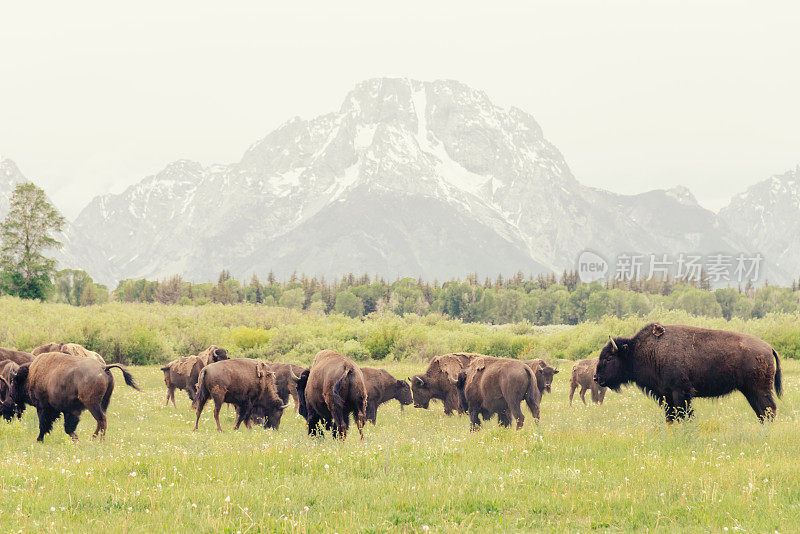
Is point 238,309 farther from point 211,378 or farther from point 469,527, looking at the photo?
point 469,527

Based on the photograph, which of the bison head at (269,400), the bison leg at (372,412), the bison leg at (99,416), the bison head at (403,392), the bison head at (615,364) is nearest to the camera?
the bison leg at (99,416)

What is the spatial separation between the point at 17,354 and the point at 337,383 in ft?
49.2

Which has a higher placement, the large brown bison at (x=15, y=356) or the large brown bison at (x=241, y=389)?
the large brown bison at (x=241, y=389)

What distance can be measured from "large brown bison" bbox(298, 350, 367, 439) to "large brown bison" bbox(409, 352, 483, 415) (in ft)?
22.6

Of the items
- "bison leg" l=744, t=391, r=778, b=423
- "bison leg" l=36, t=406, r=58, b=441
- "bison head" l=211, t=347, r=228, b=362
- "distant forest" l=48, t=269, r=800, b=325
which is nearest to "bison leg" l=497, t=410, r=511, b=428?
"bison leg" l=744, t=391, r=778, b=423

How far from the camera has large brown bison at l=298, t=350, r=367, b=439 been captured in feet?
40.7

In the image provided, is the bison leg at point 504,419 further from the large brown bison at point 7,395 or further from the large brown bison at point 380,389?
the large brown bison at point 7,395

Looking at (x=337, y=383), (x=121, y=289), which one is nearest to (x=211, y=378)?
(x=337, y=383)

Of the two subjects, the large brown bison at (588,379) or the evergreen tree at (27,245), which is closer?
the large brown bison at (588,379)

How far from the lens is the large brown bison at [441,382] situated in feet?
65.2

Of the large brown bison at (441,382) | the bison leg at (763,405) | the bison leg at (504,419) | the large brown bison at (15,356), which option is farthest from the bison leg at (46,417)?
the bison leg at (763,405)

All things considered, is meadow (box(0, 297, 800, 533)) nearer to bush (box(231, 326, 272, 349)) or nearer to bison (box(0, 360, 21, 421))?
bison (box(0, 360, 21, 421))

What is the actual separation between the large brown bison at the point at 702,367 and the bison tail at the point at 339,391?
6.76m

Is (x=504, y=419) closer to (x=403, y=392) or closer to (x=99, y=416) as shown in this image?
(x=403, y=392)
